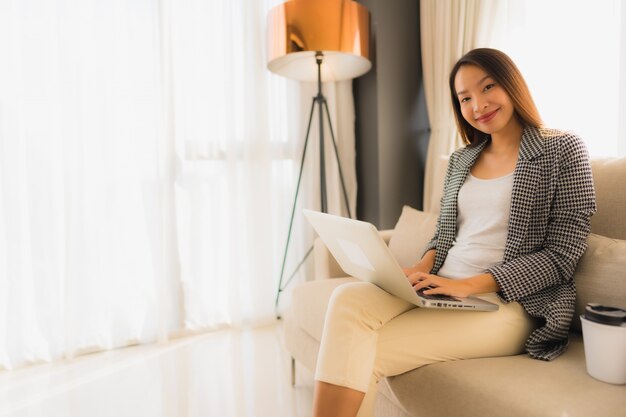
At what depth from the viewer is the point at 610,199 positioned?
1.24 meters

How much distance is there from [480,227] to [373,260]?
1.40 ft

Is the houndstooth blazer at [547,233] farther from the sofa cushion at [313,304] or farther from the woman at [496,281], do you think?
the sofa cushion at [313,304]

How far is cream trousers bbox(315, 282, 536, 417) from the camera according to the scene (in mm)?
1022

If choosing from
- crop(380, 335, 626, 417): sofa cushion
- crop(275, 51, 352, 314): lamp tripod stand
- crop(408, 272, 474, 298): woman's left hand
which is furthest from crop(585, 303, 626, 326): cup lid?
crop(275, 51, 352, 314): lamp tripod stand

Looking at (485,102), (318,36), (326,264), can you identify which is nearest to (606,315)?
(485,102)

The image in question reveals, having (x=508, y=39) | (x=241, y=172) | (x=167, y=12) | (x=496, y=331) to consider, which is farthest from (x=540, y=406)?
(x=167, y=12)

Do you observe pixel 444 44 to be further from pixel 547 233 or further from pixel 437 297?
pixel 437 297

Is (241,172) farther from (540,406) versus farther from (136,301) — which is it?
(540,406)

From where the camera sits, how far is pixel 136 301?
2.29 meters

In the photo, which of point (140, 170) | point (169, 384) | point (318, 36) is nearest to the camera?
point (169, 384)

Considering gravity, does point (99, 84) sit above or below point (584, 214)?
above

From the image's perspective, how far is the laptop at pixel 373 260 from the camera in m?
0.93

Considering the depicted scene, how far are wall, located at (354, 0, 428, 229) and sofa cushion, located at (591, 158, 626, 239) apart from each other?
4.35 feet

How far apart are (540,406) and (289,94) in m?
2.11
